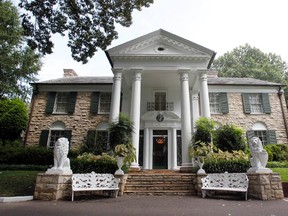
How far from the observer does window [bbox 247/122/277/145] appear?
46.2 ft

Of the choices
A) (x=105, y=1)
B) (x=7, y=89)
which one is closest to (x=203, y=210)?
(x=105, y=1)

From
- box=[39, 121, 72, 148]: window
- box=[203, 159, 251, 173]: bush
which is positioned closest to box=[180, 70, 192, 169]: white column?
box=[203, 159, 251, 173]: bush

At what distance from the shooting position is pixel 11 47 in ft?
56.9

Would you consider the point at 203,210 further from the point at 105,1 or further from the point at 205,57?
the point at 205,57

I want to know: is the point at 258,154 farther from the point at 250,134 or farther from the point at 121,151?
the point at 250,134

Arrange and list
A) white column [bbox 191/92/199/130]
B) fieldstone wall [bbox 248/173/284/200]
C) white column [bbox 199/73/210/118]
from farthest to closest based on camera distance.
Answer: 1. white column [bbox 191/92/199/130]
2. white column [bbox 199/73/210/118]
3. fieldstone wall [bbox 248/173/284/200]

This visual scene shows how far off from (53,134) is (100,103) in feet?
13.5

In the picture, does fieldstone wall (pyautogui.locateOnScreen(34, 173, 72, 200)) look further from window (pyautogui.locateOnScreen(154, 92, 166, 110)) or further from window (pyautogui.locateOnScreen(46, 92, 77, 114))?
window (pyautogui.locateOnScreen(46, 92, 77, 114))

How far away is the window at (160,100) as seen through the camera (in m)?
14.1

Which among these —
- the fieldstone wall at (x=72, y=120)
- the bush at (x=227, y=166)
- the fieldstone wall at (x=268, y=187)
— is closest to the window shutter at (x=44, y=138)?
the fieldstone wall at (x=72, y=120)

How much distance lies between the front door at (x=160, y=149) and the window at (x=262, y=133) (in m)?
6.07

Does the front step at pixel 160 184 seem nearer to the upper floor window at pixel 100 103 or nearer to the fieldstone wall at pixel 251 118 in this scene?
the upper floor window at pixel 100 103

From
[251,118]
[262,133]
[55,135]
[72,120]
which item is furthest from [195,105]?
[55,135]

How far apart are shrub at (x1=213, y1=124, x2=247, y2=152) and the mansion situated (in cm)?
150
